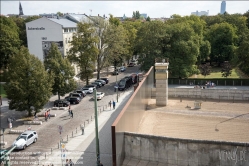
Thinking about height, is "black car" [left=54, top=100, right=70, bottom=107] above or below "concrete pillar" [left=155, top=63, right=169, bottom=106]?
below

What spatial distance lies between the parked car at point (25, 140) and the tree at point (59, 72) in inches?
523

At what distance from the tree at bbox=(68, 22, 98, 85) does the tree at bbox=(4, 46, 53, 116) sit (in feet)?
46.6

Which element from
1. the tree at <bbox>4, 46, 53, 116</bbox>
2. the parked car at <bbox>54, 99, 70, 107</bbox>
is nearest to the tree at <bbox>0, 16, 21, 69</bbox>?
the parked car at <bbox>54, 99, 70, 107</bbox>

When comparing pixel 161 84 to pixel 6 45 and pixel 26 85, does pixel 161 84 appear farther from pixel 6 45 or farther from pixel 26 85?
pixel 6 45

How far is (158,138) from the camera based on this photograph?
17.0 m

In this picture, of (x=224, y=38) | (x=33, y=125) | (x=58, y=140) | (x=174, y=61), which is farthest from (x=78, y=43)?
(x=224, y=38)

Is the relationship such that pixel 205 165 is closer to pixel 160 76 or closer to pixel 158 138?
pixel 158 138

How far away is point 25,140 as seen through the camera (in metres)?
23.8

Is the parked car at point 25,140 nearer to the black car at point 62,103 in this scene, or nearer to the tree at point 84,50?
the black car at point 62,103

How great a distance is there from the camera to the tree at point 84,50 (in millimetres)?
46188

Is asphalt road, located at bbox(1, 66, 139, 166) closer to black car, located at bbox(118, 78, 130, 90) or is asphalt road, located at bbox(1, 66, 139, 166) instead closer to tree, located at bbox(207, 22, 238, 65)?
black car, located at bbox(118, 78, 130, 90)

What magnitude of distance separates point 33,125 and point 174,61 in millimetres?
26097

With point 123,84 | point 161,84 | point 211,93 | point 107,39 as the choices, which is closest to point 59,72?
point 123,84

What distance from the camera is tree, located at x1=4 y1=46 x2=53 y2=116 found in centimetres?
3103
